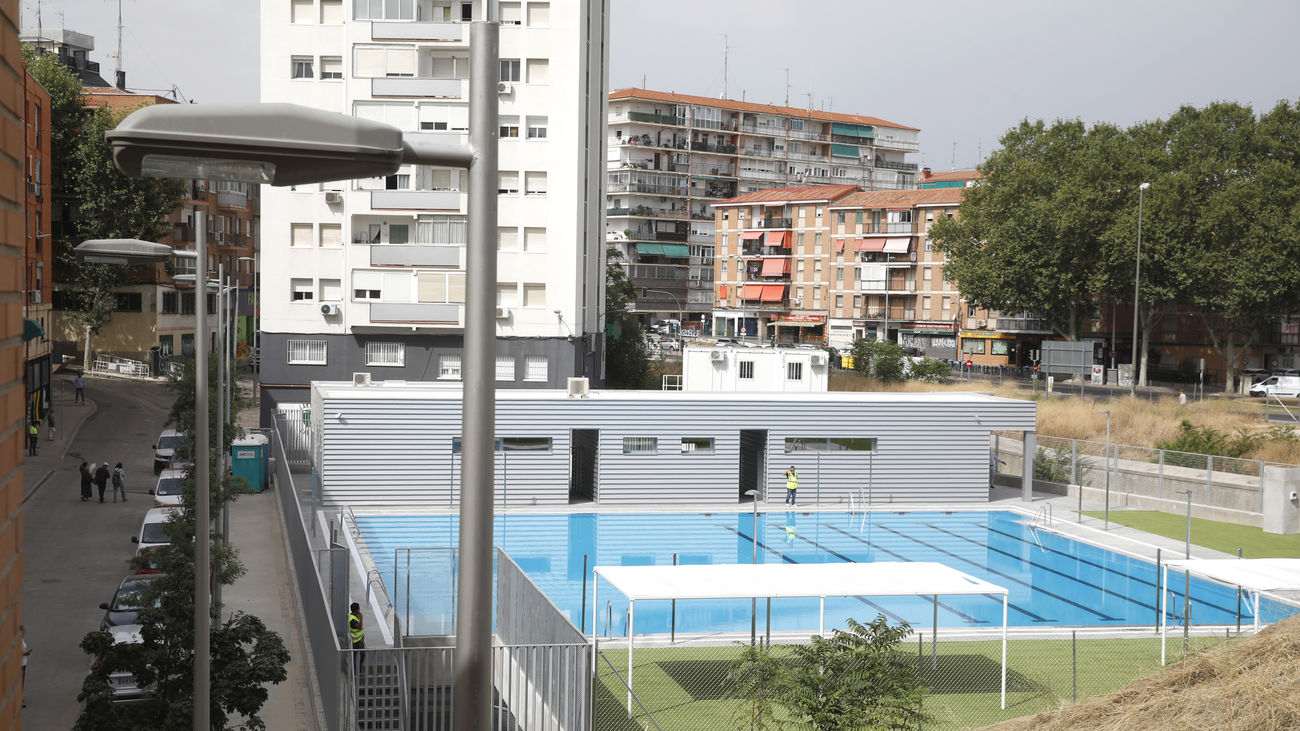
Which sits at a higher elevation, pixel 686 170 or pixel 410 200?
pixel 686 170

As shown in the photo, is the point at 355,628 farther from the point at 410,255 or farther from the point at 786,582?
the point at 410,255

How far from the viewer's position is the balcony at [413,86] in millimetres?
45969

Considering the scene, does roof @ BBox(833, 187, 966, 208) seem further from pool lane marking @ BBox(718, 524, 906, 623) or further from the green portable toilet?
the green portable toilet

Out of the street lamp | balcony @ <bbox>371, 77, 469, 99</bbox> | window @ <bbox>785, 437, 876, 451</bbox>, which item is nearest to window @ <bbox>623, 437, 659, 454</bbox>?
window @ <bbox>785, 437, 876, 451</bbox>

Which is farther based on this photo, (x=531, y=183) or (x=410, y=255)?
(x=531, y=183)

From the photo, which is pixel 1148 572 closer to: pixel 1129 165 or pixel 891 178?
pixel 1129 165

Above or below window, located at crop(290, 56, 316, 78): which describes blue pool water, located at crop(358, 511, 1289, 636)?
below

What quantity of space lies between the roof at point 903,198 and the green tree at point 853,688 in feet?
259

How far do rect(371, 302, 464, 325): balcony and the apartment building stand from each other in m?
61.0

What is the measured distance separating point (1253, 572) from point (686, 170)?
95.1 m

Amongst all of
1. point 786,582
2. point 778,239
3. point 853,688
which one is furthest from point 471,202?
point 778,239

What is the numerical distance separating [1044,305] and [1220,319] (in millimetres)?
15009

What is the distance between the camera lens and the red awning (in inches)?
3962

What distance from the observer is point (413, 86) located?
4609cm
